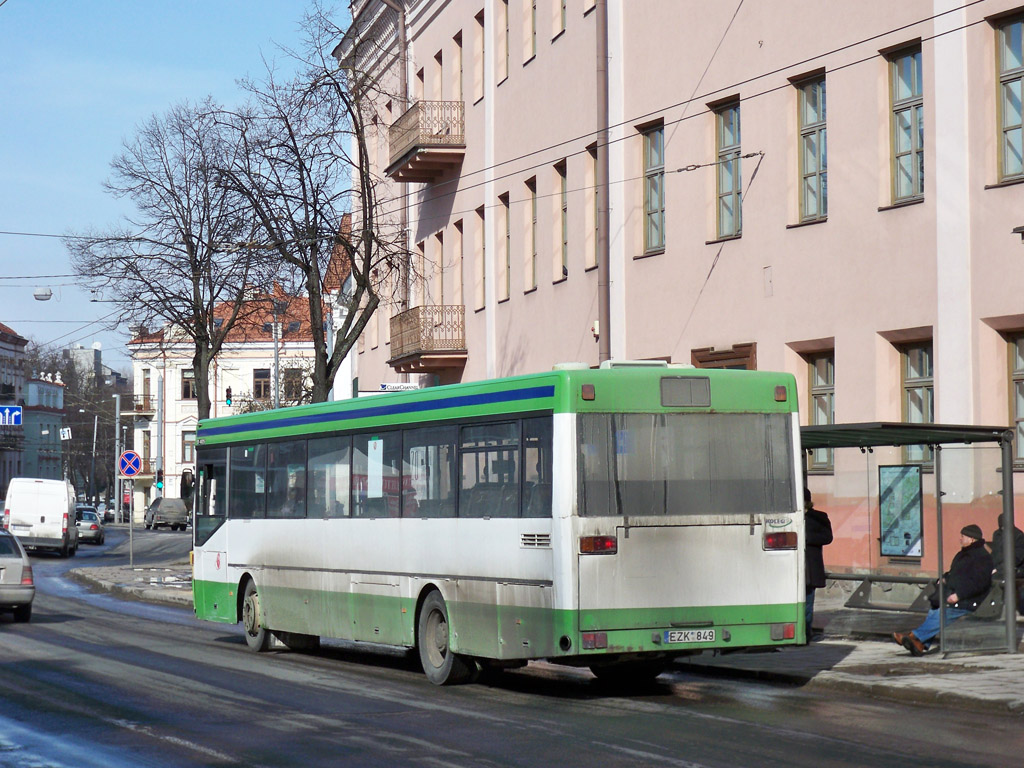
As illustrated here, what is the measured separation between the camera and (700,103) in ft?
81.0

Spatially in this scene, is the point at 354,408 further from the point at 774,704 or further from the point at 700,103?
the point at 700,103

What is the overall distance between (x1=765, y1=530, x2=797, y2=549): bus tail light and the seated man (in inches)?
90.7

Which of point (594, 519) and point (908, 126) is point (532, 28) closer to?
point (908, 126)

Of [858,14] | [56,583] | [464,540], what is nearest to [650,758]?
[464,540]

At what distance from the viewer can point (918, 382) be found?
67.4ft

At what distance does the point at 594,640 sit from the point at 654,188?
14.8m

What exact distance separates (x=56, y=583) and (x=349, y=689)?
27201 millimetres

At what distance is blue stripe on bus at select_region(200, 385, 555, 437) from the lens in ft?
43.8

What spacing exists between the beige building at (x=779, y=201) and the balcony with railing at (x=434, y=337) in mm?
1029

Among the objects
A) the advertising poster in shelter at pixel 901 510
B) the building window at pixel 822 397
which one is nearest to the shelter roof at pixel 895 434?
the advertising poster in shelter at pixel 901 510

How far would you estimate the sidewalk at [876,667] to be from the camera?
12.6m

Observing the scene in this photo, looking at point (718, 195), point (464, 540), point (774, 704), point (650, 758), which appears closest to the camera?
point (650, 758)

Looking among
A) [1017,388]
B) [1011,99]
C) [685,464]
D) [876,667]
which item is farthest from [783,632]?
[1011,99]

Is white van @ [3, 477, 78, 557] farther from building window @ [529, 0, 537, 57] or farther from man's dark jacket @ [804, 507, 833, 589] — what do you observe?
man's dark jacket @ [804, 507, 833, 589]
